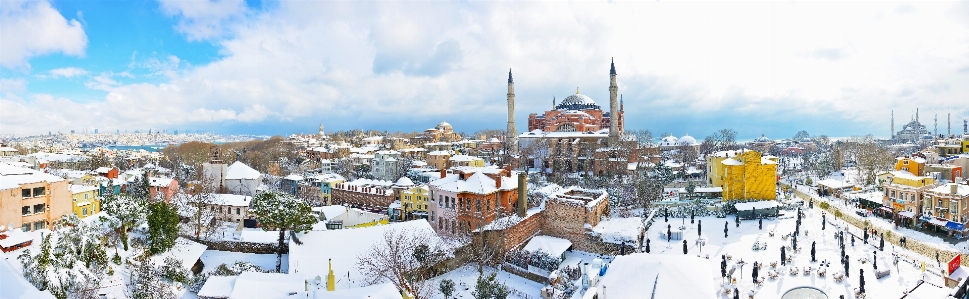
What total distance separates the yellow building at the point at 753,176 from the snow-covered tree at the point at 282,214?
67.7 feet

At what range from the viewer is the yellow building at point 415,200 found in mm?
29817

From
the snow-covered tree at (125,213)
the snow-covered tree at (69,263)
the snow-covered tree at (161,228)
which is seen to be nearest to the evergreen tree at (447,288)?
the snow-covered tree at (69,263)

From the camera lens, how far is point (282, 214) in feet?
57.4

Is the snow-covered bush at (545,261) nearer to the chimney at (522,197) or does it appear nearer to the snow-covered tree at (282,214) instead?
the chimney at (522,197)

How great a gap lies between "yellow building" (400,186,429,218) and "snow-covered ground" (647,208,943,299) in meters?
13.8

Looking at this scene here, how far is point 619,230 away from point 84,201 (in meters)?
25.0

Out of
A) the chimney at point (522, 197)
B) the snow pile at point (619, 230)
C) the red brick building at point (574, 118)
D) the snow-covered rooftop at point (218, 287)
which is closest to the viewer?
the snow-covered rooftop at point (218, 287)

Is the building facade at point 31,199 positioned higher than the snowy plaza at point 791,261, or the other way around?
the building facade at point 31,199

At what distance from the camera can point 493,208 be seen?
20.6m

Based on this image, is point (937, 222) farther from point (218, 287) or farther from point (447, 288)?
point (218, 287)

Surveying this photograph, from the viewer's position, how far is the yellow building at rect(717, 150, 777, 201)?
2536 cm

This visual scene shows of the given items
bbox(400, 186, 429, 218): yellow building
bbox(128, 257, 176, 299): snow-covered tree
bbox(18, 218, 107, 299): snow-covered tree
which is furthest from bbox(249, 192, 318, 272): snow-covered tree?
bbox(400, 186, 429, 218): yellow building

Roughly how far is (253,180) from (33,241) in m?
19.4

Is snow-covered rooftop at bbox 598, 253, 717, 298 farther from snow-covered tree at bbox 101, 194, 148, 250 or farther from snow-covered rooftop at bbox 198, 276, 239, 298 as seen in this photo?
snow-covered tree at bbox 101, 194, 148, 250
